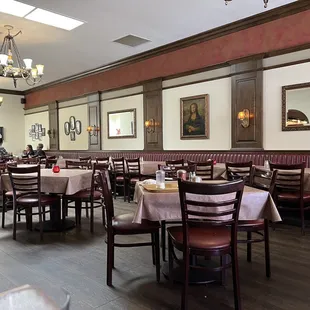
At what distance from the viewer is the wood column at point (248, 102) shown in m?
6.41

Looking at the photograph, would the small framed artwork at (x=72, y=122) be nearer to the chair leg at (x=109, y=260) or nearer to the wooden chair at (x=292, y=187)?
the wooden chair at (x=292, y=187)

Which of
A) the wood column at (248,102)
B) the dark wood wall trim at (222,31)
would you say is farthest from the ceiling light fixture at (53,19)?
the wood column at (248,102)

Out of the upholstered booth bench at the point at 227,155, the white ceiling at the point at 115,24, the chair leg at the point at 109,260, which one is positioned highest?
the white ceiling at the point at 115,24

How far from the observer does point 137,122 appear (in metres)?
9.16

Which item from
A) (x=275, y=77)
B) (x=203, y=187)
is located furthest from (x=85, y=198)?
(x=275, y=77)

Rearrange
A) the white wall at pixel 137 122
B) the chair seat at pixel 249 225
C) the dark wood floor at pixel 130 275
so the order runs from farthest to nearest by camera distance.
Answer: the white wall at pixel 137 122, the chair seat at pixel 249 225, the dark wood floor at pixel 130 275

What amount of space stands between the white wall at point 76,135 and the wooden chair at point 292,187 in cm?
783

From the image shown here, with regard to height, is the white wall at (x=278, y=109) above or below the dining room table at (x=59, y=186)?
above

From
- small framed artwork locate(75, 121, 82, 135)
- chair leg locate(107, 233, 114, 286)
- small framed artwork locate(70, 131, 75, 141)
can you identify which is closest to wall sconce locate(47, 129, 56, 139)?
small framed artwork locate(70, 131, 75, 141)

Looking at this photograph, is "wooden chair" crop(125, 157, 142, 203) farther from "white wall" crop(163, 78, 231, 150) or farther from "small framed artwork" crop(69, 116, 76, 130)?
"small framed artwork" crop(69, 116, 76, 130)

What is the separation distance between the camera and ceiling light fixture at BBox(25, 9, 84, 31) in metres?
5.92

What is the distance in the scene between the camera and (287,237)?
4117 mm

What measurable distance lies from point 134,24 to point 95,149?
5.06 meters

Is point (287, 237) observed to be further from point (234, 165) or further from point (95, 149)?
point (95, 149)
